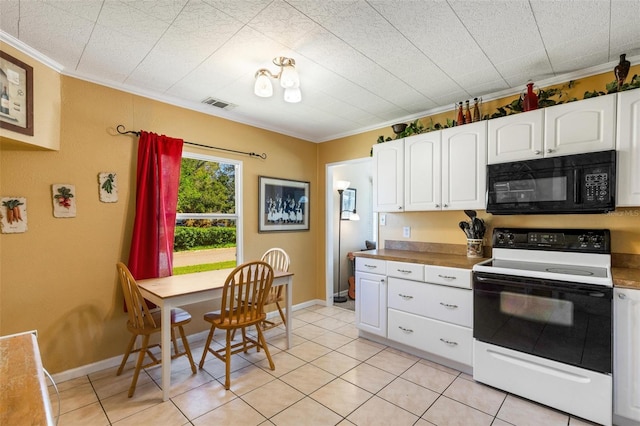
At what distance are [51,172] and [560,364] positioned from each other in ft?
13.0

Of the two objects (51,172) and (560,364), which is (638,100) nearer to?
→ (560,364)

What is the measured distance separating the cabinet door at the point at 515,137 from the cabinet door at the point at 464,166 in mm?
70

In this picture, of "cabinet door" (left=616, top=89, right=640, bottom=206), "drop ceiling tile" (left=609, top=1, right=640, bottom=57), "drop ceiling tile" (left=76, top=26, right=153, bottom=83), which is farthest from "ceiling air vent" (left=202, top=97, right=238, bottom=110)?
"cabinet door" (left=616, top=89, right=640, bottom=206)

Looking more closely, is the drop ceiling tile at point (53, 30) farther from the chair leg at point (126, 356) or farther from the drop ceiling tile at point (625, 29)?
the drop ceiling tile at point (625, 29)

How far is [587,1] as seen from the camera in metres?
1.61

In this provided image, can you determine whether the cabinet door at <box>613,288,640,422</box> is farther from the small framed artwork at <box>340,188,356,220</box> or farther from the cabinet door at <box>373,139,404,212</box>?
the small framed artwork at <box>340,188,356,220</box>

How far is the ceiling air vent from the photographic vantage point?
117 inches

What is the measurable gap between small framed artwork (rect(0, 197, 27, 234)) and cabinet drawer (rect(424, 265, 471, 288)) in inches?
127

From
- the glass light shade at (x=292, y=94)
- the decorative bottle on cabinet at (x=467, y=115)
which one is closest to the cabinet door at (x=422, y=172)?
the decorative bottle on cabinet at (x=467, y=115)

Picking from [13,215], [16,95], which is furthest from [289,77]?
[13,215]

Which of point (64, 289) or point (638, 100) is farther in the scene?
point (64, 289)

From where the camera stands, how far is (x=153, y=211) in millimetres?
2701

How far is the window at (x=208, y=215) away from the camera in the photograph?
3.10 meters

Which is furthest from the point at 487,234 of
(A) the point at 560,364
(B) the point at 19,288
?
(B) the point at 19,288
